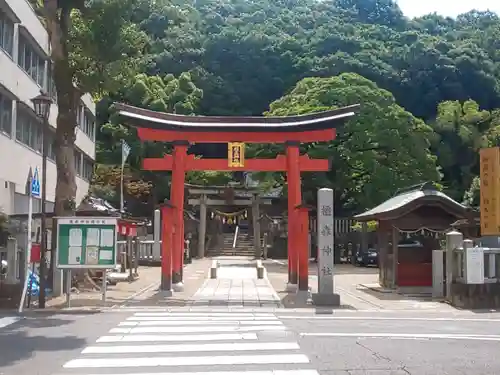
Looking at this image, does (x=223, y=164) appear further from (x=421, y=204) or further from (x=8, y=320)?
(x=8, y=320)

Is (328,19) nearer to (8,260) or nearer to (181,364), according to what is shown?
(8,260)

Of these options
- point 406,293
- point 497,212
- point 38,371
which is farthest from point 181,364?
point 406,293

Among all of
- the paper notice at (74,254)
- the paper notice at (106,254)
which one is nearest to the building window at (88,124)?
the paper notice at (74,254)

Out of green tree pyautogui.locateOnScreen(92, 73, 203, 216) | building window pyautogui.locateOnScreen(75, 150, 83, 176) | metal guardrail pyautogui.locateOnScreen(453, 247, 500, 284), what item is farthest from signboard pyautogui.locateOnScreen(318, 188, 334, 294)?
green tree pyautogui.locateOnScreen(92, 73, 203, 216)

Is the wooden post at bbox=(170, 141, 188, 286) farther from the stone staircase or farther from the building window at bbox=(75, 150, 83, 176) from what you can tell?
the stone staircase

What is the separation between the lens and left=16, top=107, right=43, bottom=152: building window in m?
29.3

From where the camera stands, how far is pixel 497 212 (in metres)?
17.8

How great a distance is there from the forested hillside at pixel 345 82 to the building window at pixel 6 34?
18.4 metres

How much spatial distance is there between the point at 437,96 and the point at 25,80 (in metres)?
41.4

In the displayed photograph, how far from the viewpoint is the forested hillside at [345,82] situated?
41.4 metres

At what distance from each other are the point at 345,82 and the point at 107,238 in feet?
98.8

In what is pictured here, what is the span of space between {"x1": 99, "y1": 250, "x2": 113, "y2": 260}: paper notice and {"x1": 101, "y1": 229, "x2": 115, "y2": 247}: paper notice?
0.16 metres

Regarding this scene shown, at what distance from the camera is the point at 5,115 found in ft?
88.9

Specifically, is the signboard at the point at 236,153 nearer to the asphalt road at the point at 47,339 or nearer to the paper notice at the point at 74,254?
the paper notice at the point at 74,254
